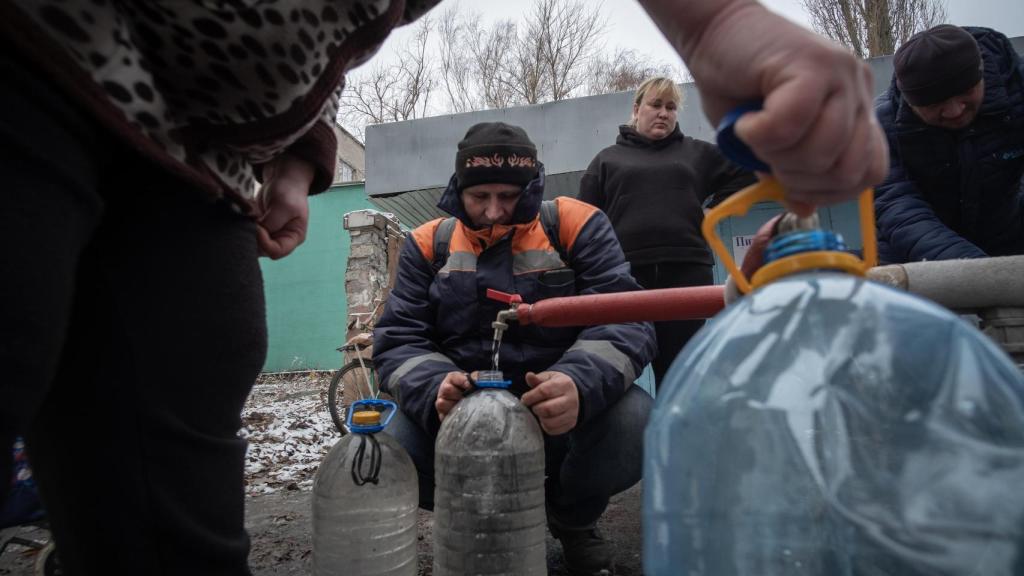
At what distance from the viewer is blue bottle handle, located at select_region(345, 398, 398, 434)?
1947 millimetres

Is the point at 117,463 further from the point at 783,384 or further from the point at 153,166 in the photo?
the point at 783,384

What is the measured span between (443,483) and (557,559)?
→ 72 cm

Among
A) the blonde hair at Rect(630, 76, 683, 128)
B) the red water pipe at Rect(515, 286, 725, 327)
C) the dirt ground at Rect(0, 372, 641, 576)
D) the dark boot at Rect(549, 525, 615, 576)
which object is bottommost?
the dirt ground at Rect(0, 372, 641, 576)

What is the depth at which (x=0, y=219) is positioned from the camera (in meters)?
0.52

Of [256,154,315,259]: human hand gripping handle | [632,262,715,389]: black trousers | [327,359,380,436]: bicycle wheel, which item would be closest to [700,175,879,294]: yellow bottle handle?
[256,154,315,259]: human hand gripping handle

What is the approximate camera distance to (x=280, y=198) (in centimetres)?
102

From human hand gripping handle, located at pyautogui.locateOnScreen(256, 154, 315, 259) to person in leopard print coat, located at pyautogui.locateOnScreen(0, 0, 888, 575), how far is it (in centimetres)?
16

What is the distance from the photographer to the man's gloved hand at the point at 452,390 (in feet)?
6.51

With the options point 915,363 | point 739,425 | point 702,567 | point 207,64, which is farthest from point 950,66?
point 207,64

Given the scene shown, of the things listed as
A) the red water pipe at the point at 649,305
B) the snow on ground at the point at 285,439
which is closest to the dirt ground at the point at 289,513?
the snow on ground at the point at 285,439

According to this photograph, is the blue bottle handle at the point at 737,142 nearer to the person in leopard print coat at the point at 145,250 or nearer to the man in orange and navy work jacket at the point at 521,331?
the person in leopard print coat at the point at 145,250

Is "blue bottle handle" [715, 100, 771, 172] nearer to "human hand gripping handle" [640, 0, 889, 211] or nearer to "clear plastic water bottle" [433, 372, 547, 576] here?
"human hand gripping handle" [640, 0, 889, 211]

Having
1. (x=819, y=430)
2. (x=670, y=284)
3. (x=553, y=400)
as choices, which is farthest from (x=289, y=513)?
(x=819, y=430)

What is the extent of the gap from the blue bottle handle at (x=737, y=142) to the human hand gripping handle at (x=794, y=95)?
2 cm
